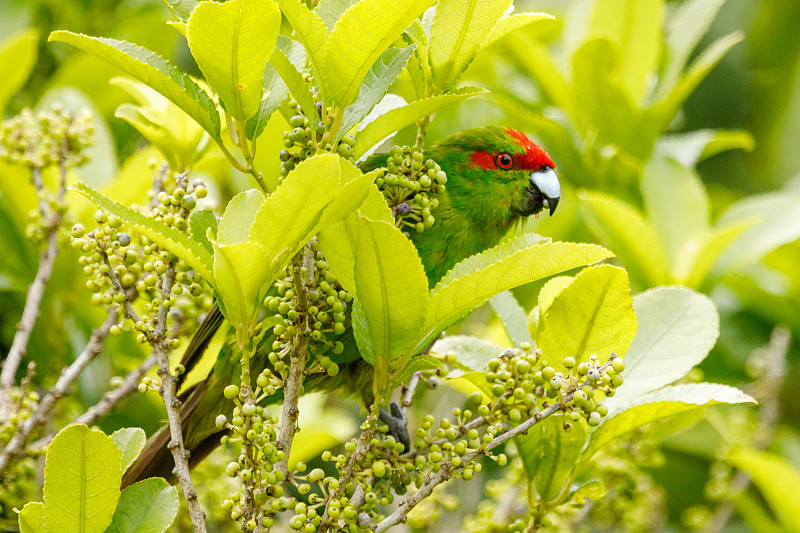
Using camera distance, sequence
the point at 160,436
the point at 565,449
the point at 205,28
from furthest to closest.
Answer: the point at 160,436 < the point at 565,449 < the point at 205,28

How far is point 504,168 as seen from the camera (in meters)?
2.07

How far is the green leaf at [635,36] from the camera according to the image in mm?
2232

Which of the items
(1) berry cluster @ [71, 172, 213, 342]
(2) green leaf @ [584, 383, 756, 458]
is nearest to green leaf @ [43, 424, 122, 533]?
(1) berry cluster @ [71, 172, 213, 342]

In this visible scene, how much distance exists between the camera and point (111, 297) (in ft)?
3.64

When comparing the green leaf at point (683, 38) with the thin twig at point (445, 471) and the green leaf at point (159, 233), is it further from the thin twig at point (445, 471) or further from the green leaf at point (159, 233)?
the green leaf at point (159, 233)

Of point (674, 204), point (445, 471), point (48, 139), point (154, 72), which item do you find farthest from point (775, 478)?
point (48, 139)

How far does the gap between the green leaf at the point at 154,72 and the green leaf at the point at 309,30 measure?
154mm

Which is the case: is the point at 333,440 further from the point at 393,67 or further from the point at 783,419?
the point at 783,419

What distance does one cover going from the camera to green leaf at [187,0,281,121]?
0.92 meters

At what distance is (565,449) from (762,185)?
3162 mm

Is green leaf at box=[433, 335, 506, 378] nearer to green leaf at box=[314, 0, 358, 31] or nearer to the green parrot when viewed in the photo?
the green parrot

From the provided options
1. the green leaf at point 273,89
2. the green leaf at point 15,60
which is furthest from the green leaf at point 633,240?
the green leaf at point 15,60

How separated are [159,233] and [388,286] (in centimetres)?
29

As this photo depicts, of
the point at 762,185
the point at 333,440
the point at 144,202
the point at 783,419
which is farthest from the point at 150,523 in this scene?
the point at 762,185
